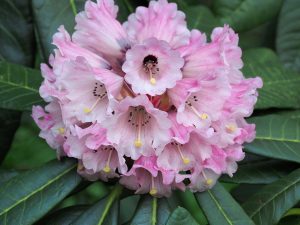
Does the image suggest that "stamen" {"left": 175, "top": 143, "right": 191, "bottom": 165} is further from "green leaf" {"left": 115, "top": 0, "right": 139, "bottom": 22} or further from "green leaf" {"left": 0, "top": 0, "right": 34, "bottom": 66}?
"green leaf" {"left": 0, "top": 0, "right": 34, "bottom": 66}

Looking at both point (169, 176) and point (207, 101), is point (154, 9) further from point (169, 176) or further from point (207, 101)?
point (169, 176)

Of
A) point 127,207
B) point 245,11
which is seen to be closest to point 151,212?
point 127,207

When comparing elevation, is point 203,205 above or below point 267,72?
below

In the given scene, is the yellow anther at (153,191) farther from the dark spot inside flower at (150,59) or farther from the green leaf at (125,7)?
the green leaf at (125,7)

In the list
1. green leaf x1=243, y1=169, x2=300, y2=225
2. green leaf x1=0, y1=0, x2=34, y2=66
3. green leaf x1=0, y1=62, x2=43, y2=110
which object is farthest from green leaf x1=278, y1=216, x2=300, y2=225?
green leaf x1=0, y1=0, x2=34, y2=66

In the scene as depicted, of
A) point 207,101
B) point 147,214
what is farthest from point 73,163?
point 207,101

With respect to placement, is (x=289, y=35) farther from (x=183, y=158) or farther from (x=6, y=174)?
(x=6, y=174)

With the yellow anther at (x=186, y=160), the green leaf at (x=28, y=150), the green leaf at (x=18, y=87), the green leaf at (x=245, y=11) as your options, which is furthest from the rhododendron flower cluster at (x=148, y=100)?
the green leaf at (x=28, y=150)
